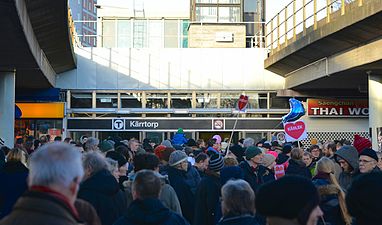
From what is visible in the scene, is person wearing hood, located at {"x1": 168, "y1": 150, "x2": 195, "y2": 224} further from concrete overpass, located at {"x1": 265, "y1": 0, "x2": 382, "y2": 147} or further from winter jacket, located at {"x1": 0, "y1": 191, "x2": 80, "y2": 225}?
concrete overpass, located at {"x1": 265, "y1": 0, "x2": 382, "y2": 147}

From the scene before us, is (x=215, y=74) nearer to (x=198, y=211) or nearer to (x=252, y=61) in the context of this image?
(x=252, y=61)

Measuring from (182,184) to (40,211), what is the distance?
17.0 feet

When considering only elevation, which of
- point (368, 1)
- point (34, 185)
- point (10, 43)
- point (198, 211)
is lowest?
point (198, 211)

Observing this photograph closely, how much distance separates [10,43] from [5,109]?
6.10m

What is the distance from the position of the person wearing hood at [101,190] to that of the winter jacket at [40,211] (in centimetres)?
272

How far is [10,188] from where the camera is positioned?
24.8ft

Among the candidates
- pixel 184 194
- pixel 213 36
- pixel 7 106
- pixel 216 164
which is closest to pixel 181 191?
pixel 184 194

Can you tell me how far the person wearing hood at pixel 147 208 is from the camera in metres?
4.95

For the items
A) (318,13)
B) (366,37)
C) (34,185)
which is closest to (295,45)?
(318,13)

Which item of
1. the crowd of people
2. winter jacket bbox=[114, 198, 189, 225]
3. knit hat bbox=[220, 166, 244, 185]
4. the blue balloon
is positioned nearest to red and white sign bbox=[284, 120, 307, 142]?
the blue balloon

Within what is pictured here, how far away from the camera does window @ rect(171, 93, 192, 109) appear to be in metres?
29.0

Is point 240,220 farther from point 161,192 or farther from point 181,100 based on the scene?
point 181,100

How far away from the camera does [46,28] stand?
16.8 m

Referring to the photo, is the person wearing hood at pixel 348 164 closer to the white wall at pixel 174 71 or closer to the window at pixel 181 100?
the white wall at pixel 174 71
